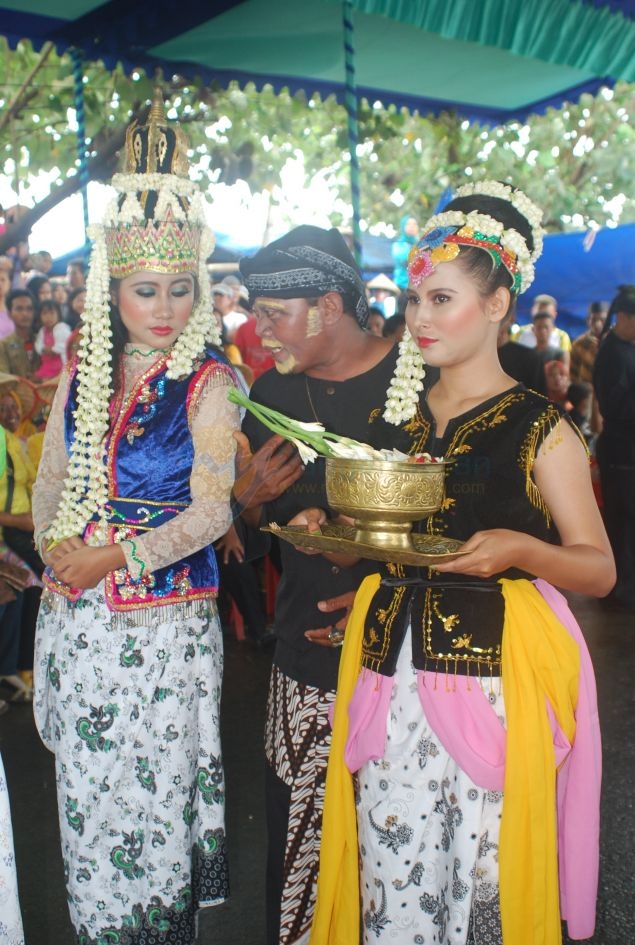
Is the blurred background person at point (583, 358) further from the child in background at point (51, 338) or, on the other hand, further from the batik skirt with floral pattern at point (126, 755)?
the batik skirt with floral pattern at point (126, 755)

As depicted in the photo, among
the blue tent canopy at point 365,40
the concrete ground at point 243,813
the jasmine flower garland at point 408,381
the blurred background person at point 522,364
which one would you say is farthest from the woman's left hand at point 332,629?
the blue tent canopy at point 365,40

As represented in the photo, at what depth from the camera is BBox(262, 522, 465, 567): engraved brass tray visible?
1.77 m

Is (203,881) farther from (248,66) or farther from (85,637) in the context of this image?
(248,66)

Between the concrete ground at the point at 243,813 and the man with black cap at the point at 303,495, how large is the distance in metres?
0.60

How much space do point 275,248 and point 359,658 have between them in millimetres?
1078

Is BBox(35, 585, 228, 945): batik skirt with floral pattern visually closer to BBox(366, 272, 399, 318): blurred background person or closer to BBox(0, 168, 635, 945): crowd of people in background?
BBox(0, 168, 635, 945): crowd of people in background

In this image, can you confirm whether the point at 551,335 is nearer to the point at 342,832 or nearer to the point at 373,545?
the point at 342,832

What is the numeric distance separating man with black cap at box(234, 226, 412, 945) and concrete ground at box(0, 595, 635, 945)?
0.60 meters

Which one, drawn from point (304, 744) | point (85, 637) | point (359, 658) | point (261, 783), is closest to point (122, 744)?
point (85, 637)


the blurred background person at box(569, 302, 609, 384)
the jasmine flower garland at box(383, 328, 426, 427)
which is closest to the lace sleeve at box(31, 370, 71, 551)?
the jasmine flower garland at box(383, 328, 426, 427)

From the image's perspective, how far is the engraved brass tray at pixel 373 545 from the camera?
5.81 ft

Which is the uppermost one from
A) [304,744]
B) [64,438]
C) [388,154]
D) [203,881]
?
[388,154]

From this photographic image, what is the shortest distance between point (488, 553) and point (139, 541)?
1018 millimetres

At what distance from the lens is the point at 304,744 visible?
100 inches
